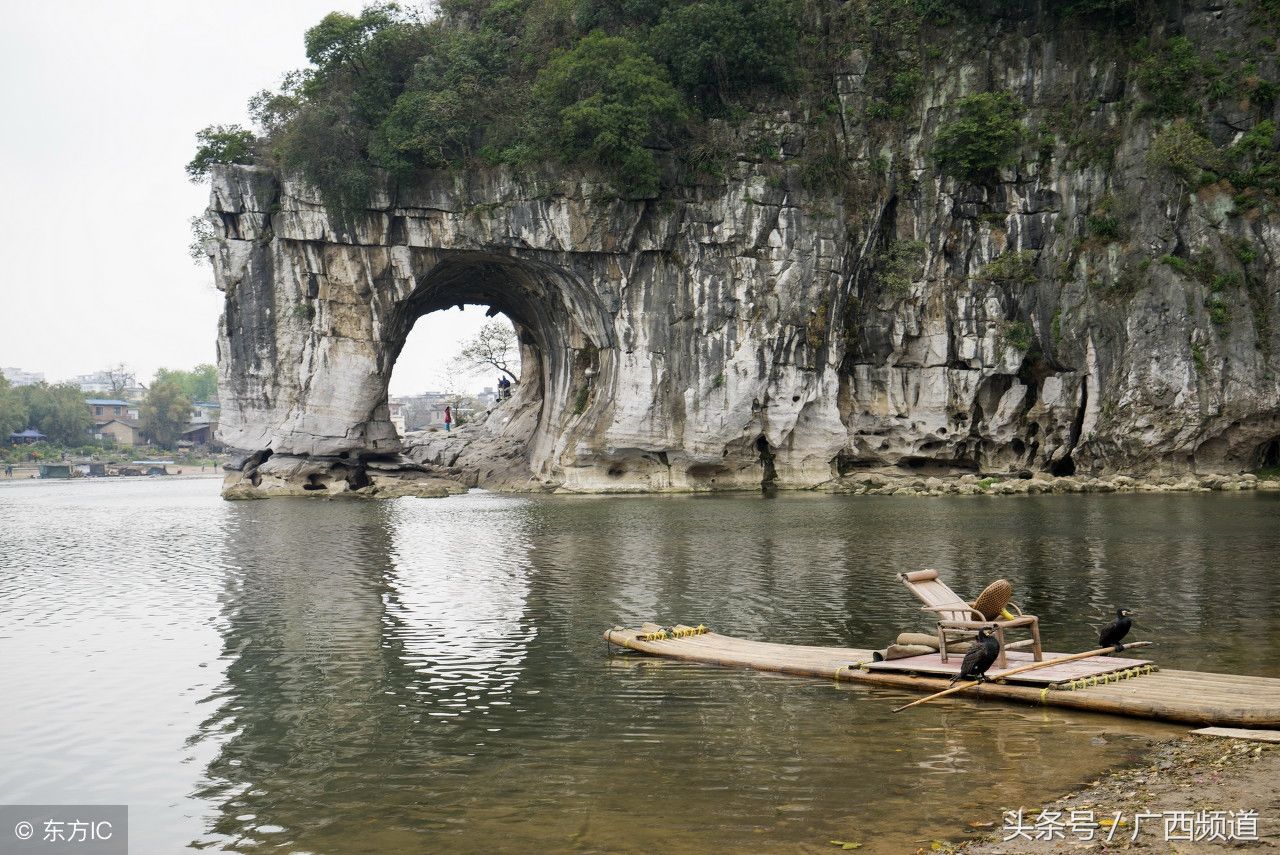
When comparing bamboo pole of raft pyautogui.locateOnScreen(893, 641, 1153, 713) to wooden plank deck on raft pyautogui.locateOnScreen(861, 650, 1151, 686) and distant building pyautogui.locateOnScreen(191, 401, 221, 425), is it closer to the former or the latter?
wooden plank deck on raft pyautogui.locateOnScreen(861, 650, 1151, 686)

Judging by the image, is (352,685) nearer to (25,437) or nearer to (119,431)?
(25,437)

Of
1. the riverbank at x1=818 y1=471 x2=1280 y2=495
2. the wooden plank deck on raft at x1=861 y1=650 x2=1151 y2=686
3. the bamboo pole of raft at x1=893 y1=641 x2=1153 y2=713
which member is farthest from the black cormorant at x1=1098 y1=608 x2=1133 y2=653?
the riverbank at x1=818 y1=471 x2=1280 y2=495

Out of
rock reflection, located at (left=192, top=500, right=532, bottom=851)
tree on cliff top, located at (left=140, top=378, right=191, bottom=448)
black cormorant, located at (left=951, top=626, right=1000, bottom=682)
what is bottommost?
rock reflection, located at (left=192, top=500, right=532, bottom=851)

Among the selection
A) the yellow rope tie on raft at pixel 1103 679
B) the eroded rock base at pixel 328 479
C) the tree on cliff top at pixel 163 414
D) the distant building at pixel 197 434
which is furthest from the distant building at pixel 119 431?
the yellow rope tie on raft at pixel 1103 679

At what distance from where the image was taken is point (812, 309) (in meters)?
40.8

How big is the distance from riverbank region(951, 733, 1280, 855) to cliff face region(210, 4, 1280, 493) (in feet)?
106

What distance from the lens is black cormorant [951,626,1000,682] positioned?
968 centimetres

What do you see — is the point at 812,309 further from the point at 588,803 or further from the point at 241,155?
the point at 588,803

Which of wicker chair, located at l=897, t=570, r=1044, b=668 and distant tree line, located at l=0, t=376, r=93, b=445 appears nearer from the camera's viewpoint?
wicker chair, located at l=897, t=570, r=1044, b=668

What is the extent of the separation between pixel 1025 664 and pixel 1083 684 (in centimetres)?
81

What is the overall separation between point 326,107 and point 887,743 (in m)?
36.7

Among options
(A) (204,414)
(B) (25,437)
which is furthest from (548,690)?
(A) (204,414)

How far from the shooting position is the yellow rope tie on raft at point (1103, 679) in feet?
30.9

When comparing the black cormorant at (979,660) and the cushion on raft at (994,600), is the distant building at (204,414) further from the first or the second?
the black cormorant at (979,660)
